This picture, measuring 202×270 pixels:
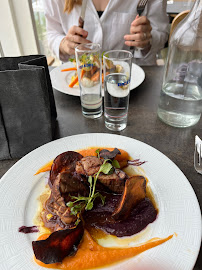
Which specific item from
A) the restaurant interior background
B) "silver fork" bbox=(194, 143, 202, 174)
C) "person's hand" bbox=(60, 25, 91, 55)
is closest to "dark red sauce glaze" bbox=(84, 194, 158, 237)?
"silver fork" bbox=(194, 143, 202, 174)

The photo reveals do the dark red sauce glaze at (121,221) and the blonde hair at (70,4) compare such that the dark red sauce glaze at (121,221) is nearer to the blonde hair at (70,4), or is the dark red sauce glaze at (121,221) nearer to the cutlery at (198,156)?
the cutlery at (198,156)

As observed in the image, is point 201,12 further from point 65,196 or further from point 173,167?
point 65,196

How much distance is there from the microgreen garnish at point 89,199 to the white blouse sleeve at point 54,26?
4.75 feet

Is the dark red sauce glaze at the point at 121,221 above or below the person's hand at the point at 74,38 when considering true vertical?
below

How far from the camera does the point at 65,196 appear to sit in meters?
0.61

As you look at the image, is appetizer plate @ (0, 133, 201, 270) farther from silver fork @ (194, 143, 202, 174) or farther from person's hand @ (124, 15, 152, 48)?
person's hand @ (124, 15, 152, 48)

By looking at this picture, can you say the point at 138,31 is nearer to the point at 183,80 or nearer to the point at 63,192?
the point at 183,80

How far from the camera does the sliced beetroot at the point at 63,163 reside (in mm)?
694

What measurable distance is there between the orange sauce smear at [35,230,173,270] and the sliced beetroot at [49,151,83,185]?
0.23 meters

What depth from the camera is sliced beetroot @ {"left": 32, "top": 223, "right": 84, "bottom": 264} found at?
49cm

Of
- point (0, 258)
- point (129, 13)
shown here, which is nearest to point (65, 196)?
point (0, 258)

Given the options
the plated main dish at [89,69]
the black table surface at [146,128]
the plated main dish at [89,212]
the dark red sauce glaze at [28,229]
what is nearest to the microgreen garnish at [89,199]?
the plated main dish at [89,212]

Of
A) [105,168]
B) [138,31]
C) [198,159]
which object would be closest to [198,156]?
[198,159]

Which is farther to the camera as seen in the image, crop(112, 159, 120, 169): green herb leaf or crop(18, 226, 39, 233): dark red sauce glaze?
crop(112, 159, 120, 169): green herb leaf
